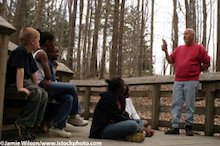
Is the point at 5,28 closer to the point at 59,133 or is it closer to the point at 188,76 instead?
the point at 59,133

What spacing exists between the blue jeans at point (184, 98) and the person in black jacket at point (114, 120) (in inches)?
53.6

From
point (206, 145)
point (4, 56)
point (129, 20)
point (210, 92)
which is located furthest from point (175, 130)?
point (129, 20)

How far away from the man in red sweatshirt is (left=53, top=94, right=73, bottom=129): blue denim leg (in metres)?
2.07

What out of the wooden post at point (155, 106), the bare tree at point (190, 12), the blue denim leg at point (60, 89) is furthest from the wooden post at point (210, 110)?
the bare tree at point (190, 12)

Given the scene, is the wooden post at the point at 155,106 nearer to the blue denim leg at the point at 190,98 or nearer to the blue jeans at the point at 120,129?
the blue denim leg at the point at 190,98

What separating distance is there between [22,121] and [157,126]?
3688 mm

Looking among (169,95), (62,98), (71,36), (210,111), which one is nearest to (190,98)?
(210,111)

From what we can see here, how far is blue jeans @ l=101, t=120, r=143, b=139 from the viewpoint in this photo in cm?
460

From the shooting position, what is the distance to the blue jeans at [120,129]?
4598 mm

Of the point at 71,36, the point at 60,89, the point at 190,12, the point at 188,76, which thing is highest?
the point at 190,12

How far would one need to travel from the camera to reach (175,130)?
601 centimetres

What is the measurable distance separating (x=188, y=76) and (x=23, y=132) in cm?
301

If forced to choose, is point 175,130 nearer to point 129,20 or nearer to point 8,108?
point 8,108

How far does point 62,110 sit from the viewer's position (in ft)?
15.2
